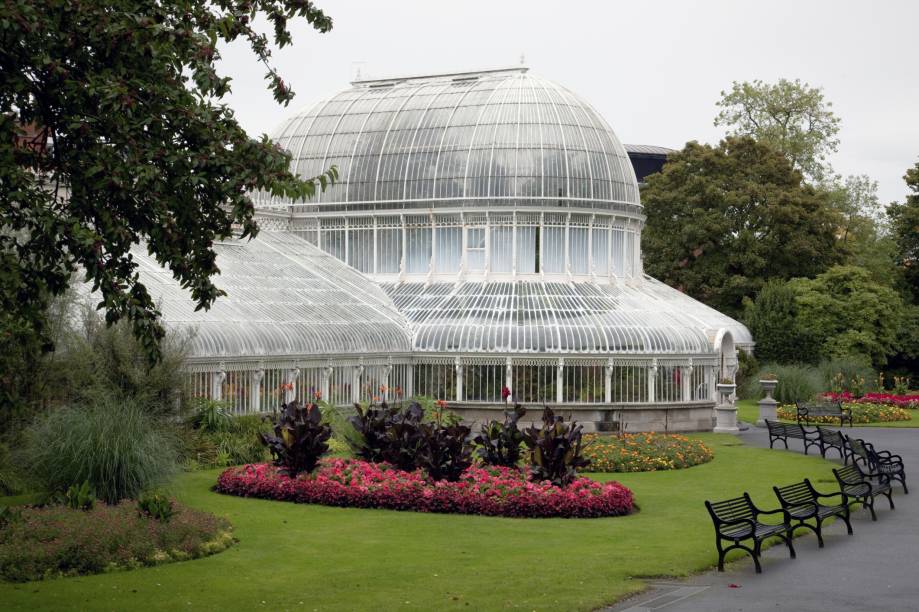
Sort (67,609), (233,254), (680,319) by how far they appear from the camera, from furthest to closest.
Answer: (680,319)
(233,254)
(67,609)

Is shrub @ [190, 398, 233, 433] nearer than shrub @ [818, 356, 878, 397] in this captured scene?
Yes

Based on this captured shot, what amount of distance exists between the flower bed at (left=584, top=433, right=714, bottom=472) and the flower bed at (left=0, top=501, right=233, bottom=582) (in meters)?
11.1

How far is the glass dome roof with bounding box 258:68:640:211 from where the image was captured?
37.8 metres

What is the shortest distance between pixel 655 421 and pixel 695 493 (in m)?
11.8

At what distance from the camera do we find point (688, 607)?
44.7 feet

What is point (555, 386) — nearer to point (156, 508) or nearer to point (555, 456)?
point (555, 456)

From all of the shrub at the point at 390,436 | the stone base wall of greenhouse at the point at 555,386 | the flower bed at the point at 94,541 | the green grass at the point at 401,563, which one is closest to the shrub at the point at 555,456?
the green grass at the point at 401,563

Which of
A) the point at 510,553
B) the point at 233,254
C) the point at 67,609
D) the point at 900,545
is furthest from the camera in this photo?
the point at 233,254

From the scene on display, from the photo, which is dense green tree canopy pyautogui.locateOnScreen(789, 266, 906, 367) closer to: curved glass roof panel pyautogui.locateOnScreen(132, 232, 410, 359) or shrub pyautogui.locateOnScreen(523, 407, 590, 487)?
curved glass roof panel pyautogui.locateOnScreen(132, 232, 410, 359)

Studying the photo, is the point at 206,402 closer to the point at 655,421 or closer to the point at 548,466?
the point at 548,466

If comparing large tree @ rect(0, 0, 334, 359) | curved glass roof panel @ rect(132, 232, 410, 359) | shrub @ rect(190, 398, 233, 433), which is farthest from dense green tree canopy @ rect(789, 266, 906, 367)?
large tree @ rect(0, 0, 334, 359)

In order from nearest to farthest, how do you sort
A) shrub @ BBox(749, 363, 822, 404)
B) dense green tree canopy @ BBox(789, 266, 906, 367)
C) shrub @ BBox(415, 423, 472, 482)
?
shrub @ BBox(415, 423, 472, 482), shrub @ BBox(749, 363, 822, 404), dense green tree canopy @ BBox(789, 266, 906, 367)

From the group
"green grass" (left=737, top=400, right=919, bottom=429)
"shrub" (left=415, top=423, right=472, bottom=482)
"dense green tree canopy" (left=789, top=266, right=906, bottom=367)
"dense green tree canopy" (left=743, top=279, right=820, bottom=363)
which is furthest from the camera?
"dense green tree canopy" (left=789, top=266, right=906, bottom=367)

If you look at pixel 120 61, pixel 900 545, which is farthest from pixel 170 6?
pixel 900 545
